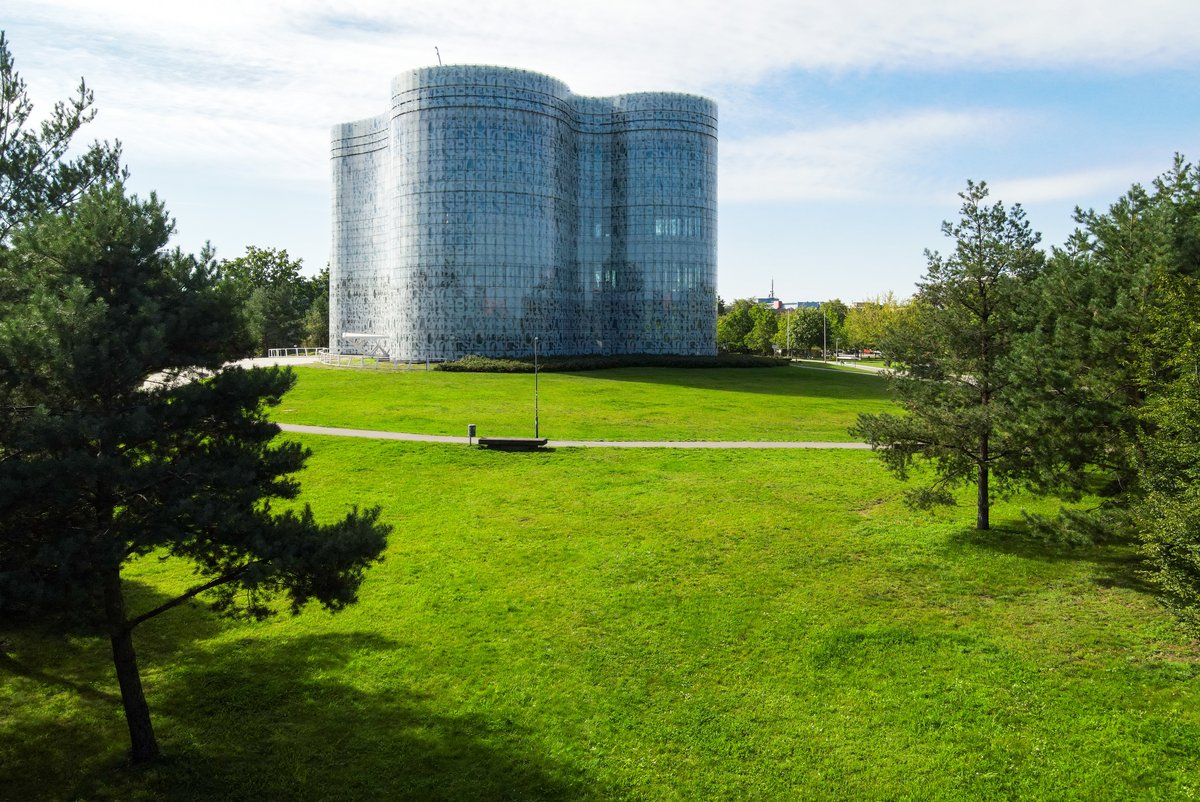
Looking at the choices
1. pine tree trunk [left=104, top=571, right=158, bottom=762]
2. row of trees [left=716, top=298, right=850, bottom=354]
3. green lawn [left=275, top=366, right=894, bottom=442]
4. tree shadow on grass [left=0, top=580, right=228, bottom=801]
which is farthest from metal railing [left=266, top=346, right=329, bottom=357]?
pine tree trunk [left=104, top=571, right=158, bottom=762]

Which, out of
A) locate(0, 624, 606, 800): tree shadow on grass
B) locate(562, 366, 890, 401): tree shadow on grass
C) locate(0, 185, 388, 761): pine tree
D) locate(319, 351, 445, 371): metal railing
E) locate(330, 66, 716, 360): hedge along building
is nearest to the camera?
locate(0, 185, 388, 761): pine tree

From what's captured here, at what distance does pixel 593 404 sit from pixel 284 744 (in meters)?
40.9

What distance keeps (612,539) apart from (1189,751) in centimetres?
1659

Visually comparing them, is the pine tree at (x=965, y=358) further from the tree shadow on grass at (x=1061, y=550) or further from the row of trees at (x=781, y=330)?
the row of trees at (x=781, y=330)

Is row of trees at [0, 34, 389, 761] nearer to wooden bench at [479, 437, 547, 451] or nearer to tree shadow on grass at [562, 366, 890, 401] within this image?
wooden bench at [479, 437, 547, 451]

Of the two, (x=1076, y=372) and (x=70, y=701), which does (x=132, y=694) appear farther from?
(x=1076, y=372)

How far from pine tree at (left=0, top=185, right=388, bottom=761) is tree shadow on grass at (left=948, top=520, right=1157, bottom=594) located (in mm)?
20999

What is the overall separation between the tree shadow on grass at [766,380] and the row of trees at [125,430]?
54353mm

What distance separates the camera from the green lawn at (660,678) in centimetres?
1462

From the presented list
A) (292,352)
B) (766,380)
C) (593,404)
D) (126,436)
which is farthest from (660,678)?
(292,352)

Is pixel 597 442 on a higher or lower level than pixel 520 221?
lower

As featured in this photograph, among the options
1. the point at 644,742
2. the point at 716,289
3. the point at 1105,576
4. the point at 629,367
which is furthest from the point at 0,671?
the point at 716,289

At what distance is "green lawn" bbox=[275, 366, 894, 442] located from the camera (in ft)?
148

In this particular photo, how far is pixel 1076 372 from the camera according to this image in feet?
67.6
